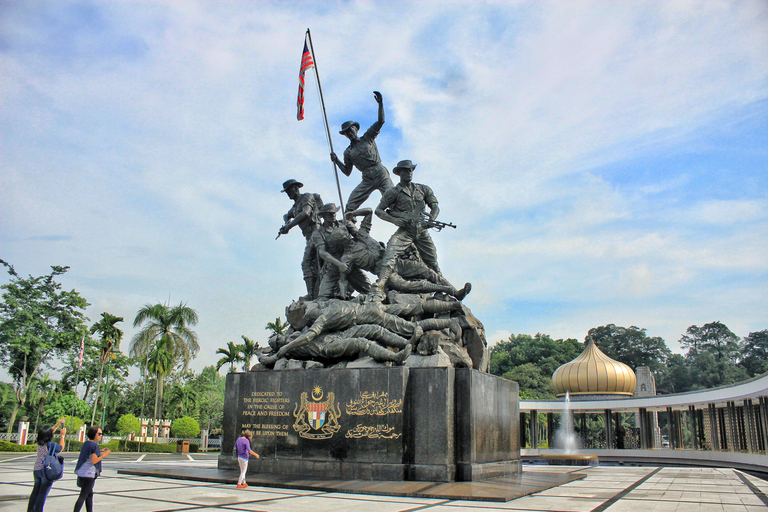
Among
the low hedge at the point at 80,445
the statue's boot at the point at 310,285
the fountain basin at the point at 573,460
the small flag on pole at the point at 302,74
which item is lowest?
the low hedge at the point at 80,445

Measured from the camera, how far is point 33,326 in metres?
33.4

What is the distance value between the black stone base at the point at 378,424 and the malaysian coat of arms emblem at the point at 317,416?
16mm

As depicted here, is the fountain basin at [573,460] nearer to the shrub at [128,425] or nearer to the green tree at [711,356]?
the shrub at [128,425]

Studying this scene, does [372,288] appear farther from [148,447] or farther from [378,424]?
[148,447]

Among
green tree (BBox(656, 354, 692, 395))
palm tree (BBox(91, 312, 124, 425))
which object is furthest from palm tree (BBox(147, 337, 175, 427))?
green tree (BBox(656, 354, 692, 395))

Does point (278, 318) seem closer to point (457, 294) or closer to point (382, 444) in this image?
point (457, 294)

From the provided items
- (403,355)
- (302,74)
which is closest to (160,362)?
(302,74)

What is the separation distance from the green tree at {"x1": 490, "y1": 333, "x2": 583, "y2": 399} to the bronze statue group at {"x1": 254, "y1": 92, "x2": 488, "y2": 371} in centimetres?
4281

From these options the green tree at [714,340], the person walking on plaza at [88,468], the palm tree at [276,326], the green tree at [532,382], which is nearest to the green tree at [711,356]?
the green tree at [714,340]

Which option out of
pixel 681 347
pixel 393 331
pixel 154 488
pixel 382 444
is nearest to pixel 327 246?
pixel 393 331

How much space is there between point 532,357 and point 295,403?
53915 millimetres

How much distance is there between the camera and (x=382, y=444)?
8602 mm

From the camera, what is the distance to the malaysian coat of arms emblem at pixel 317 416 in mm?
9133

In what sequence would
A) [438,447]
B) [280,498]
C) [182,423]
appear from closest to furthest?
[280,498], [438,447], [182,423]
